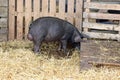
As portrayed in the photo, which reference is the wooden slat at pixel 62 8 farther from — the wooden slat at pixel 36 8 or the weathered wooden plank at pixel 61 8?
the wooden slat at pixel 36 8

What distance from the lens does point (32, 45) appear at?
7766mm

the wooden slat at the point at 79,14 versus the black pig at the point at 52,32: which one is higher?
the wooden slat at the point at 79,14

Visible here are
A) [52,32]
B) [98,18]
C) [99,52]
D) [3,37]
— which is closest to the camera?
[99,52]

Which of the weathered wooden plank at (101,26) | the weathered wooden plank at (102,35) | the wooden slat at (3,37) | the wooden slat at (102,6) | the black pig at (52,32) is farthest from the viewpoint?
the wooden slat at (3,37)

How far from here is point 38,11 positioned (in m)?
8.00

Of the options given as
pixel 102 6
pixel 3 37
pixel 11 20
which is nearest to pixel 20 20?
pixel 11 20

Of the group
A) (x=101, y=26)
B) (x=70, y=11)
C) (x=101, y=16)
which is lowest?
(x=101, y=26)

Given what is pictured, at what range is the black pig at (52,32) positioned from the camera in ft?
22.9

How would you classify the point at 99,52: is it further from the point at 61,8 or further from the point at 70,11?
the point at 61,8

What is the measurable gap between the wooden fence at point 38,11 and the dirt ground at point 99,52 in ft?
2.85

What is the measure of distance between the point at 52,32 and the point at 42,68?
4.09 feet

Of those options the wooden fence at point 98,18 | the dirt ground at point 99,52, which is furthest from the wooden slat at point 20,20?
the dirt ground at point 99,52

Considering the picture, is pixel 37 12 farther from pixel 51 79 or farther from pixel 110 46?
pixel 51 79

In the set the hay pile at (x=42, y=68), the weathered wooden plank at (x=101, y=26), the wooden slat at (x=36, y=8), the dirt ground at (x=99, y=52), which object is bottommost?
the hay pile at (x=42, y=68)
